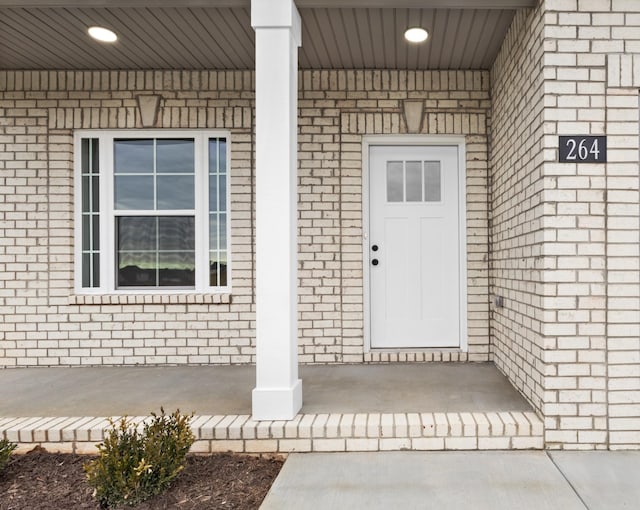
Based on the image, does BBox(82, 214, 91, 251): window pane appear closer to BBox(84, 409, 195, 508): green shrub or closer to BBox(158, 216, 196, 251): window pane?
BBox(158, 216, 196, 251): window pane

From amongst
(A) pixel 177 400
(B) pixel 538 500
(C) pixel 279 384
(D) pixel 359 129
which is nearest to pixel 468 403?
(B) pixel 538 500

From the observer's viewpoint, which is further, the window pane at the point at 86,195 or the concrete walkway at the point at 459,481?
the window pane at the point at 86,195

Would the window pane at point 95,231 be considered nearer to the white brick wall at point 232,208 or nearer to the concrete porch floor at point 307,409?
the white brick wall at point 232,208

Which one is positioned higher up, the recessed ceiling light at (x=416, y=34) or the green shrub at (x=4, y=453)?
the recessed ceiling light at (x=416, y=34)

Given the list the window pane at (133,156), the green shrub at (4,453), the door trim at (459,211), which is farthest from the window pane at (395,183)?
the green shrub at (4,453)

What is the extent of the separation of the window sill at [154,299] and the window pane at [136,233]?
485 mm

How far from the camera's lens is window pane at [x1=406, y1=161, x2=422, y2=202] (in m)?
4.23

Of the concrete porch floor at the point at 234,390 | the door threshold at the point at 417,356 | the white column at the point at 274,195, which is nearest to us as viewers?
the white column at the point at 274,195

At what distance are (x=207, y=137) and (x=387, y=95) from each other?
5.76ft

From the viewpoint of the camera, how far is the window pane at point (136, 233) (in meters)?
4.30

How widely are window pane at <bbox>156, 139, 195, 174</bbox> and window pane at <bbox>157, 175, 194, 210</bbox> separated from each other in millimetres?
78

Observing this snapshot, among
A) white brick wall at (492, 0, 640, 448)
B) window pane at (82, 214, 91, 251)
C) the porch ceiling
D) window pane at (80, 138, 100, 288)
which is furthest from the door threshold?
window pane at (82, 214, 91, 251)

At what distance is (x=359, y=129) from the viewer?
413 cm

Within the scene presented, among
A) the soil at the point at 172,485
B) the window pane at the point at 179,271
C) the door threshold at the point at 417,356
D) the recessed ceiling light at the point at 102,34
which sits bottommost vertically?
the soil at the point at 172,485
